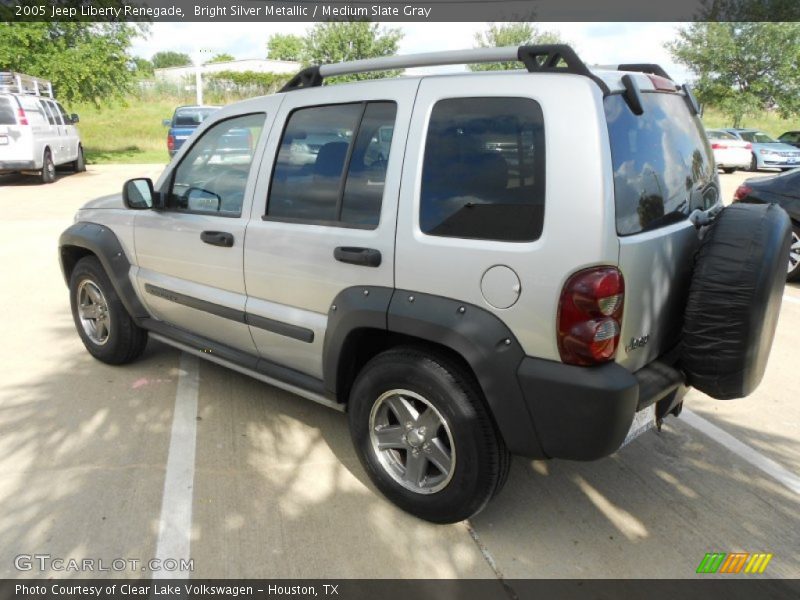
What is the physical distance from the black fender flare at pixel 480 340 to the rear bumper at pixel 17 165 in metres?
14.5

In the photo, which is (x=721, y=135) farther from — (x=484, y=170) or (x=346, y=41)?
(x=484, y=170)

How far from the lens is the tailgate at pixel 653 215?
234 cm

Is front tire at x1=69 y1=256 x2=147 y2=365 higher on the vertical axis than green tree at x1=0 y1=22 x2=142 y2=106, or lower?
lower

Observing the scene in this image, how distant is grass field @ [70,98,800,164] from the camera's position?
23938 millimetres

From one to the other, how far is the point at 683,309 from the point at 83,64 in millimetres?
22801

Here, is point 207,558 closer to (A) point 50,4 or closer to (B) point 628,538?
(B) point 628,538

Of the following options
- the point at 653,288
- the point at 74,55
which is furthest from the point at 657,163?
the point at 74,55

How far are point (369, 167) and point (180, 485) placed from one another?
1.81m

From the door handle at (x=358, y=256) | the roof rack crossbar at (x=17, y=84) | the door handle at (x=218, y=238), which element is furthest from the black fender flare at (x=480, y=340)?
the roof rack crossbar at (x=17, y=84)

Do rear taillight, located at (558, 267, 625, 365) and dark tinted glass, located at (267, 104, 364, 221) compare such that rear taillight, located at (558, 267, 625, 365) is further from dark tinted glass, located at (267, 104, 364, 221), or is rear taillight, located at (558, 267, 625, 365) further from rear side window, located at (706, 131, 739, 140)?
rear side window, located at (706, 131, 739, 140)

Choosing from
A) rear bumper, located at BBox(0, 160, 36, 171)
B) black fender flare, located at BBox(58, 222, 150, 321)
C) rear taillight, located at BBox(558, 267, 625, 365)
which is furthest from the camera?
rear bumper, located at BBox(0, 160, 36, 171)

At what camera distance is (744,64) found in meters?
28.4

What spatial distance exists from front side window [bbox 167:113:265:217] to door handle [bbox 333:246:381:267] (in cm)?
83

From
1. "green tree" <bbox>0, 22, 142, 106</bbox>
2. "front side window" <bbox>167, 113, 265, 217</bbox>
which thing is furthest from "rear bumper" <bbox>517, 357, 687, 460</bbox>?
"green tree" <bbox>0, 22, 142, 106</bbox>
